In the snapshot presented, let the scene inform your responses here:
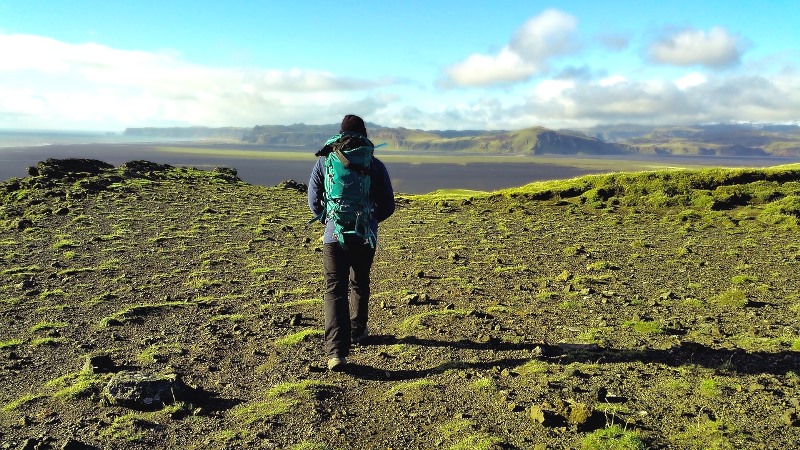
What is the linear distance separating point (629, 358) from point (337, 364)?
425 cm

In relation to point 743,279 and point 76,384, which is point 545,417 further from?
point 743,279

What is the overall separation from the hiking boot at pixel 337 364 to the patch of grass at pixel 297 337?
57.2 inches

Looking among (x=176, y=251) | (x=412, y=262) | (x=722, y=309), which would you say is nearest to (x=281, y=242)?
(x=176, y=251)

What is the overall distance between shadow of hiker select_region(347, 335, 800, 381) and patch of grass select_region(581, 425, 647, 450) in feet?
6.76

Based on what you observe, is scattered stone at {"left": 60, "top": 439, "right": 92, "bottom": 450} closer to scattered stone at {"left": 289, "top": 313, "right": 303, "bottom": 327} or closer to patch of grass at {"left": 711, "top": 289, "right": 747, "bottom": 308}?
scattered stone at {"left": 289, "top": 313, "right": 303, "bottom": 327}

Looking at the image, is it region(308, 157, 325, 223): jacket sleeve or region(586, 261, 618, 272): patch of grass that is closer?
region(308, 157, 325, 223): jacket sleeve

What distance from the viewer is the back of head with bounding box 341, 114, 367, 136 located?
7.53 meters

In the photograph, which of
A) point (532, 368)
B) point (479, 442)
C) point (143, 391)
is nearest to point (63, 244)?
point (143, 391)

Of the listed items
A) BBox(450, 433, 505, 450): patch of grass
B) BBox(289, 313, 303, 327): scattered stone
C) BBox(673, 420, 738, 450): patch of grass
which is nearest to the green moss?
BBox(289, 313, 303, 327): scattered stone

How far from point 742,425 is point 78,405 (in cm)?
773

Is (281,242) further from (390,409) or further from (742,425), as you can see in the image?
(742,425)

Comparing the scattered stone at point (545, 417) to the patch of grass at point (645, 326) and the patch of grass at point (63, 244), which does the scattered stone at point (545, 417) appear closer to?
the patch of grass at point (645, 326)

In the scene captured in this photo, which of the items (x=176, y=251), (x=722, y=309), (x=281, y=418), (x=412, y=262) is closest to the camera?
(x=281, y=418)

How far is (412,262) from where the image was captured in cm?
1538
